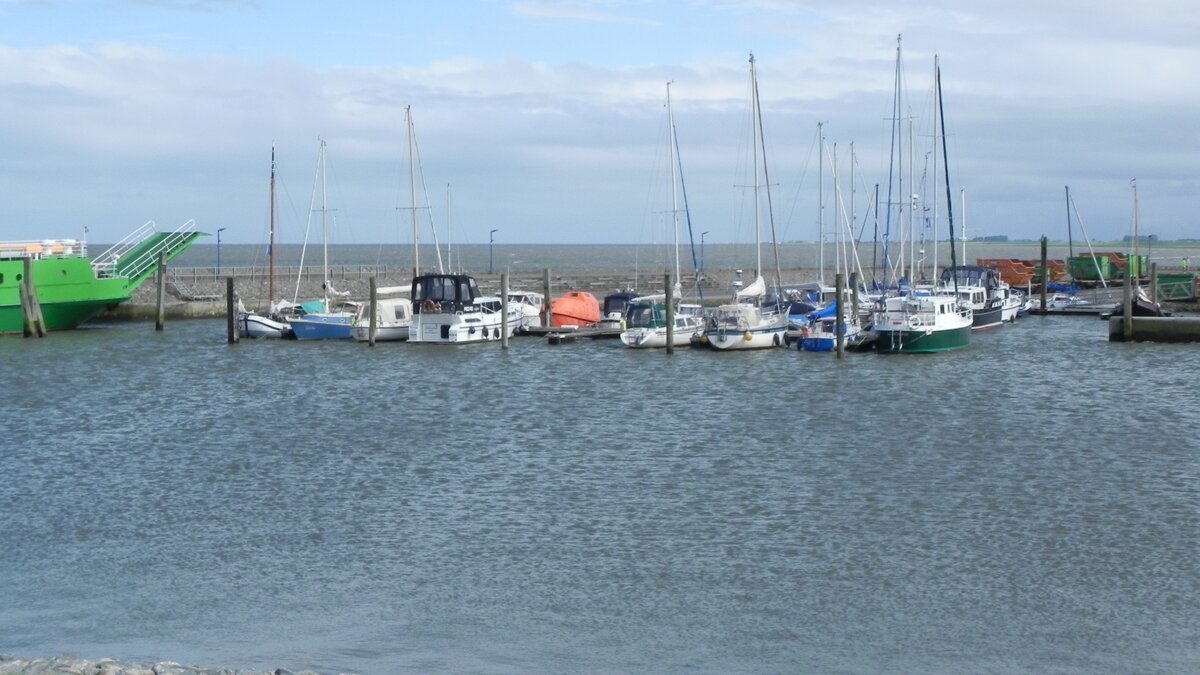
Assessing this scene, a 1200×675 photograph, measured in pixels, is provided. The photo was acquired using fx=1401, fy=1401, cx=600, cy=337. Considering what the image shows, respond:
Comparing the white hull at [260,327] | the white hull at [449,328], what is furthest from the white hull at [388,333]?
the white hull at [260,327]

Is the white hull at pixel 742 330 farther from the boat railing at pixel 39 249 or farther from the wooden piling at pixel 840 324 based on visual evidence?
the boat railing at pixel 39 249

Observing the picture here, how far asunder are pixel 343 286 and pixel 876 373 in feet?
130

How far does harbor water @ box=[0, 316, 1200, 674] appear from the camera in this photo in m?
15.7

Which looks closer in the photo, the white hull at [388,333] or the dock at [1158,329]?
the dock at [1158,329]

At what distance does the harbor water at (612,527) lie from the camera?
15719 millimetres

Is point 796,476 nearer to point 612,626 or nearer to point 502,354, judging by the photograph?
point 612,626

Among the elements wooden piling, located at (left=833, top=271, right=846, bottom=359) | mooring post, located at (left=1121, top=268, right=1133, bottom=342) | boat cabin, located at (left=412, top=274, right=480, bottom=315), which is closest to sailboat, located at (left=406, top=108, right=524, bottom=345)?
boat cabin, located at (left=412, top=274, right=480, bottom=315)

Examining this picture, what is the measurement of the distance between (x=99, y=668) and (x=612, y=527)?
9.79m

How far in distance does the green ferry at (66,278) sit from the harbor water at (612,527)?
17609mm

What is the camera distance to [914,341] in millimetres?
48375

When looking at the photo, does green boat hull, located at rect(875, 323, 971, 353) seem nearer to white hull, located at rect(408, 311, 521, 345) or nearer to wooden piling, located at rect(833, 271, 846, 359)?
wooden piling, located at rect(833, 271, 846, 359)

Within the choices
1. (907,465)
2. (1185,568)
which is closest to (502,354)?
(907,465)

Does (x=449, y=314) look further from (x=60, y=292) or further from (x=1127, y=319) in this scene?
Result: (x=1127, y=319)

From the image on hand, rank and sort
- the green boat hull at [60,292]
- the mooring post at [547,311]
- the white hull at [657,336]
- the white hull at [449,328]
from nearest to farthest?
the white hull at [657,336]
the white hull at [449,328]
the green boat hull at [60,292]
the mooring post at [547,311]
